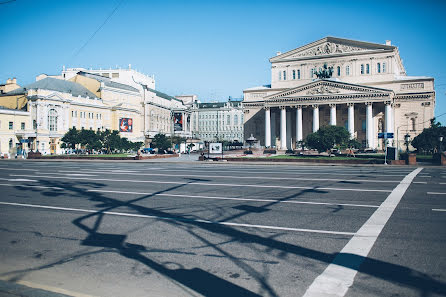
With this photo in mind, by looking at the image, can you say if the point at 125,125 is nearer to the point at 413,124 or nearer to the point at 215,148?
the point at 215,148

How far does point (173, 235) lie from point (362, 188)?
1077 centimetres

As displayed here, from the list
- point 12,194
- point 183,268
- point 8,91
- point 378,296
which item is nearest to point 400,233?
point 378,296

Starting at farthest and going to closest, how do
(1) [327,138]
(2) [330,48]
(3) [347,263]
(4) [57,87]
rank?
(2) [330,48]
(4) [57,87]
(1) [327,138]
(3) [347,263]

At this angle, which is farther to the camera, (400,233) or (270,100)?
(270,100)

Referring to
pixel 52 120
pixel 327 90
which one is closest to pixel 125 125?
pixel 52 120

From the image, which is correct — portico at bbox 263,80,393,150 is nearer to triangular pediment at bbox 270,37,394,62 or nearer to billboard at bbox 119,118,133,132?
triangular pediment at bbox 270,37,394,62

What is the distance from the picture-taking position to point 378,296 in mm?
4957

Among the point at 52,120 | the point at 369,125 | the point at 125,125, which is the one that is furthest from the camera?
the point at 125,125

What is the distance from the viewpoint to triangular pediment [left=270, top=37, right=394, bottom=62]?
7365 centimetres

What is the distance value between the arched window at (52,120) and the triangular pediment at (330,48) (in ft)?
159

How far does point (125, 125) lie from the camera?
86125 mm

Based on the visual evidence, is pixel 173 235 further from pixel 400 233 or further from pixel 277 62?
pixel 277 62

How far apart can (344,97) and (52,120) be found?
56.4 meters

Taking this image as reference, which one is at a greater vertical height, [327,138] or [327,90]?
[327,90]
